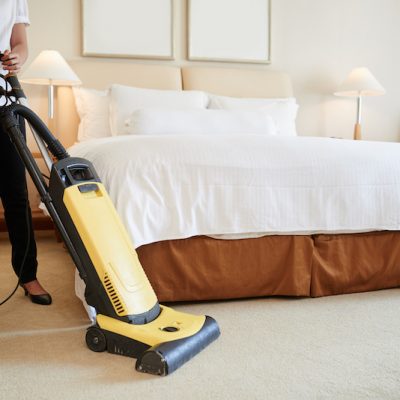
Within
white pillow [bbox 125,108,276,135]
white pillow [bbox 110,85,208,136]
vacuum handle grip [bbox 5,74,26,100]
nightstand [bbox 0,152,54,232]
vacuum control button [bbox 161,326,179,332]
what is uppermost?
vacuum handle grip [bbox 5,74,26,100]

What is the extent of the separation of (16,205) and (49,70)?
5.35 ft

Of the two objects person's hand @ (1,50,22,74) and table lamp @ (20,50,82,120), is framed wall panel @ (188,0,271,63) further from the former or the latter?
person's hand @ (1,50,22,74)

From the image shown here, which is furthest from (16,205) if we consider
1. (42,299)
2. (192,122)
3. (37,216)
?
(37,216)

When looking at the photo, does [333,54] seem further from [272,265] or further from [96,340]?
[96,340]

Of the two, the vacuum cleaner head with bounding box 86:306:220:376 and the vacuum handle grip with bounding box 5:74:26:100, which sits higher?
the vacuum handle grip with bounding box 5:74:26:100

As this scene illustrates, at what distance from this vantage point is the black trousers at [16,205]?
2.06 meters

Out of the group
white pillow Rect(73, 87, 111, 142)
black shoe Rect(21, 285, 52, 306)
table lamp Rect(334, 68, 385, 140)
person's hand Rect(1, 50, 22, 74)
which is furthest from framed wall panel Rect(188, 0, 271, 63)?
black shoe Rect(21, 285, 52, 306)

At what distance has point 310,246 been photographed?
2219 millimetres

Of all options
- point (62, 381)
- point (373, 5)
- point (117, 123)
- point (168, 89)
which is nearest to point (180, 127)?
point (117, 123)

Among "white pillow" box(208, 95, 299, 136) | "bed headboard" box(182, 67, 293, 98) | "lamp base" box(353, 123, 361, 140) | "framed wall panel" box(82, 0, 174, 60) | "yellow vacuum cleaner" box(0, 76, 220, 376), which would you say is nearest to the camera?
"yellow vacuum cleaner" box(0, 76, 220, 376)

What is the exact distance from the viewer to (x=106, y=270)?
1.60 metres

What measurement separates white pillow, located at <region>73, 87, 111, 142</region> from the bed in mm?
1313

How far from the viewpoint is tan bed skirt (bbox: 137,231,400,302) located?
2086mm

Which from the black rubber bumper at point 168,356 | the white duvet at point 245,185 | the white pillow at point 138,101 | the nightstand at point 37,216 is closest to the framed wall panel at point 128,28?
the white pillow at point 138,101
